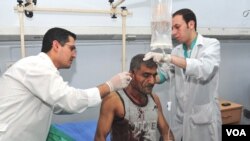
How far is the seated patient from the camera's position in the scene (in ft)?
6.14

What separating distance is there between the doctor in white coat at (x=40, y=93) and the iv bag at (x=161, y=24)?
Result: 0.31 metres

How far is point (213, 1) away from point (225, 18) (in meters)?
0.28

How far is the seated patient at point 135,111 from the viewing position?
6.14 feet

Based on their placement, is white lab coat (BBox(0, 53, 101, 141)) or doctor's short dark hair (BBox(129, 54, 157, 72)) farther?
doctor's short dark hair (BBox(129, 54, 157, 72))

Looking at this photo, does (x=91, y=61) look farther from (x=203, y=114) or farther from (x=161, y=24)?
(x=161, y=24)

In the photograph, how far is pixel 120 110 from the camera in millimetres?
1897

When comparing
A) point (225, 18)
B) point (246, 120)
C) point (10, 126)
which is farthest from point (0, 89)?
point (246, 120)

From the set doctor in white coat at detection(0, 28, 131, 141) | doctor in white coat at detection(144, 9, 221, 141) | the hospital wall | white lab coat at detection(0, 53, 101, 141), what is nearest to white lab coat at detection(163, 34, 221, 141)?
doctor in white coat at detection(144, 9, 221, 141)

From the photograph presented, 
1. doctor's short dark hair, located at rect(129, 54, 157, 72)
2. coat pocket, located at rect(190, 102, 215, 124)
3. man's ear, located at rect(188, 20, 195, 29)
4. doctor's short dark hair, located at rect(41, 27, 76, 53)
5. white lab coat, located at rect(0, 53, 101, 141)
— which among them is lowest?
coat pocket, located at rect(190, 102, 215, 124)

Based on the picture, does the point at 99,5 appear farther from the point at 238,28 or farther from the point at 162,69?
the point at 238,28

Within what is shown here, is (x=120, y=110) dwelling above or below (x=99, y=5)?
below

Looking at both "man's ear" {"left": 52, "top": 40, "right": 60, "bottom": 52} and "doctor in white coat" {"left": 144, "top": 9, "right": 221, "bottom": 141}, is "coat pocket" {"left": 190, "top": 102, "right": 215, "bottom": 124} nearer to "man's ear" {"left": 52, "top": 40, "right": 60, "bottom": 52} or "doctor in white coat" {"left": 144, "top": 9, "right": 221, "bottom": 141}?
"doctor in white coat" {"left": 144, "top": 9, "right": 221, "bottom": 141}

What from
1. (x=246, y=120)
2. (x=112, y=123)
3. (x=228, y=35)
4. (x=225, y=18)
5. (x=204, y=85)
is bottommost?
(x=246, y=120)

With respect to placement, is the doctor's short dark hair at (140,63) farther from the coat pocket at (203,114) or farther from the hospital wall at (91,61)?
the hospital wall at (91,61)
